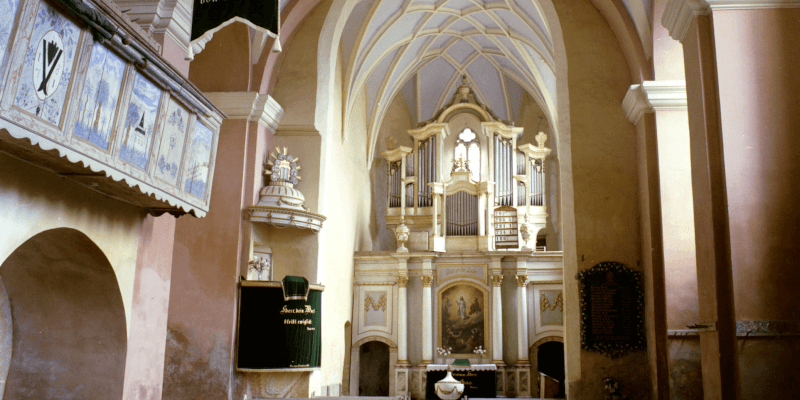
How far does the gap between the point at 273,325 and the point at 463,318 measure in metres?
6.18

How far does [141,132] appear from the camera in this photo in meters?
5.04

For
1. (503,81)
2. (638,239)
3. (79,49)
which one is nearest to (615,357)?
(638,239)

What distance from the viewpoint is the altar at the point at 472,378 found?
13.0 m

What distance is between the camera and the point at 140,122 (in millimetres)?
5023

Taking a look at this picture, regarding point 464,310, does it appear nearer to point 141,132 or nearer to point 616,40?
point 616,40

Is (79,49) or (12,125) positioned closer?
(12,125)

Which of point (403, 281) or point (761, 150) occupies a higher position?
point (761, 150)

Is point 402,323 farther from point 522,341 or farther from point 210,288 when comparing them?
point 210,288

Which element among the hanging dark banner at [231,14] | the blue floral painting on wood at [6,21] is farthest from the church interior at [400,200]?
the hanging dark banner at [231,14]

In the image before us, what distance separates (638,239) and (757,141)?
3543 mm

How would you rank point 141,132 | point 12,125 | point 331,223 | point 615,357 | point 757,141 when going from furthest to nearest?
point 331,223
point 615,357
point 757,141
point 141,132
point 12,125

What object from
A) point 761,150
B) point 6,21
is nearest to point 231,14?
point 6,21

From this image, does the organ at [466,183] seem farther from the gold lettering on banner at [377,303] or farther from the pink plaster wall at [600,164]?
the pink plaster wall at [600,164]

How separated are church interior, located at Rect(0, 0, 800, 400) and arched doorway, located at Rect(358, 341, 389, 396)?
0.07m
